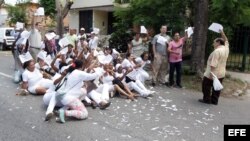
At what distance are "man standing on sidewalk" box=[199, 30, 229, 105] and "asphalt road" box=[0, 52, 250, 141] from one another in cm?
29

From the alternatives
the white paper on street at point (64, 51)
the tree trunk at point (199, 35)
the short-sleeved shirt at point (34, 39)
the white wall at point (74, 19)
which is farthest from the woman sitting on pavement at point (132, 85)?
the white wall at point (74, 19)

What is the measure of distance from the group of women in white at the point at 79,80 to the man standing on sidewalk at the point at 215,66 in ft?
4.66

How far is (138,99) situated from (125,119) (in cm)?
201

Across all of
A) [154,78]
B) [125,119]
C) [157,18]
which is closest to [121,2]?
[157,18]

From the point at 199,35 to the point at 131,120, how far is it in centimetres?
609

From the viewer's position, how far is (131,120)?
7.48 metres

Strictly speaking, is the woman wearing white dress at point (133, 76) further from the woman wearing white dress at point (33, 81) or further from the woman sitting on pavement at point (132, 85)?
the woman wearing white dress at point (33, 81)

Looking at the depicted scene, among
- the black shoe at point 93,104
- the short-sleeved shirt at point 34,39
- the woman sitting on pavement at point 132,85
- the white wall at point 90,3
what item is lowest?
the black shoe at point 93,104

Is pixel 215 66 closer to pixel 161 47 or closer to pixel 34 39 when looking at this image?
pixel 161 47

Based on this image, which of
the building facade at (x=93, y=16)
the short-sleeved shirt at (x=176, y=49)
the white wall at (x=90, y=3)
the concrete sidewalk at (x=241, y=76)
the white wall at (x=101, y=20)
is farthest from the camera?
the white wall at (x=101, y=20)

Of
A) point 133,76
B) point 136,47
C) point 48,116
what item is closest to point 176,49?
point 136,47

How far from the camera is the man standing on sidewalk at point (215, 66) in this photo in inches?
363

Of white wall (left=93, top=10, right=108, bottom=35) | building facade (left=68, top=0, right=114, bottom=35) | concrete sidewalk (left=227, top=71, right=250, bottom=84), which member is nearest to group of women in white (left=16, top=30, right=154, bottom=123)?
concrete sidewalk (left=227, top=71, right=250, bottom=84)

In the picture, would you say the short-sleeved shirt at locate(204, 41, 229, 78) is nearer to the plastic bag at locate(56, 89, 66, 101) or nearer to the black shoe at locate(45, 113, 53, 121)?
the plastic bag at locate(56, 89, 66, 101)
